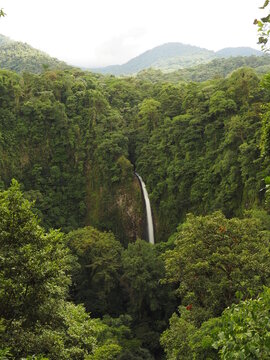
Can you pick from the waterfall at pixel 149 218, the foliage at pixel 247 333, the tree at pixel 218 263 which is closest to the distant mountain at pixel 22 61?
the waterfall at pixel 149 218

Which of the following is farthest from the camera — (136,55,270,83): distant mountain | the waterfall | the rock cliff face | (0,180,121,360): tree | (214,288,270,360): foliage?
(136,55,270,83): distant mountain

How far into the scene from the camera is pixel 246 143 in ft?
72.8

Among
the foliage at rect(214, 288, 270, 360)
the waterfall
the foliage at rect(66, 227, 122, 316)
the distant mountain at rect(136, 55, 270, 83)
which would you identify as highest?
the distant mountain at rect(136, 55, 270, 83)

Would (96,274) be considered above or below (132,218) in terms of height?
below

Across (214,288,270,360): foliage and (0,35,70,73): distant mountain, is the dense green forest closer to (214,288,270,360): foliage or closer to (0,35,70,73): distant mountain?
(214,288,270,360): foliage

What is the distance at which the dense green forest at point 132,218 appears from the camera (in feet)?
24.1

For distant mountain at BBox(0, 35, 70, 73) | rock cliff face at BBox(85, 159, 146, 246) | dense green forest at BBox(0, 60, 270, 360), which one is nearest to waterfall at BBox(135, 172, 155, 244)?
rock cliff face at BBox(85, 159, 146, 246)

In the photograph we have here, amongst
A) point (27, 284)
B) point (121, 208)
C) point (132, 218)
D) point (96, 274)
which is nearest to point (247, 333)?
→ point (27, 284)

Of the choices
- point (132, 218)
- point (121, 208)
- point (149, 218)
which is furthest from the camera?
point (121, 208)

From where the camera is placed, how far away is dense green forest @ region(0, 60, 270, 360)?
7344mm

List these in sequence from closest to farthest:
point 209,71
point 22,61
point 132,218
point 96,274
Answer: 1. point 96,274
2. point 132,218
3. point 22,61
4. point 209,71

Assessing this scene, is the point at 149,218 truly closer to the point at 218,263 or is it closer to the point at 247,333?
the point at 218,263

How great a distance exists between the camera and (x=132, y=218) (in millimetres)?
29938

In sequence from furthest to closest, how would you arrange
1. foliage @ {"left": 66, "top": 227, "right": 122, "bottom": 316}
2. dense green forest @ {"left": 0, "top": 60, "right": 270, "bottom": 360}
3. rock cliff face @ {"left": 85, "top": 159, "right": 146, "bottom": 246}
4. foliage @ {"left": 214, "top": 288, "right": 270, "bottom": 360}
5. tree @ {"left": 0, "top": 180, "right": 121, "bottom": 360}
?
rock cliff face @ {"left": 85, "top": 159, "right": 146, "bottom": 246} → foliage @ {"left": 66, "top": 227, "right": 122, "bottom": 316} → dense green forest @ {"left": 0, "top": 60, "right": 270, "bottom": 360} → tree @ {"left": 0, "top": 180, "right": 121, "bottom": 360} → foliage @ {"left": 214, "top": 288, "right": 270, "bottom": 360}
